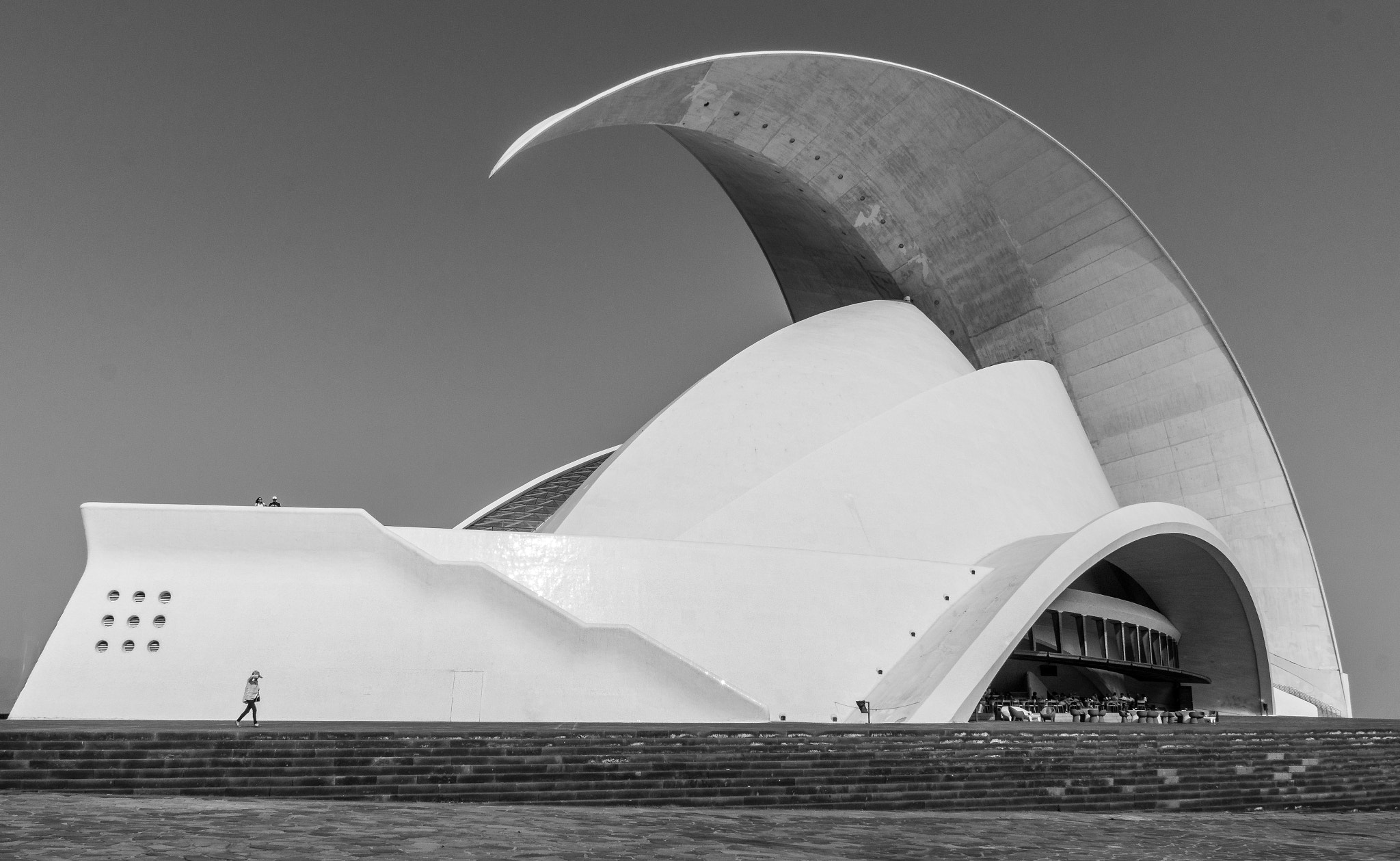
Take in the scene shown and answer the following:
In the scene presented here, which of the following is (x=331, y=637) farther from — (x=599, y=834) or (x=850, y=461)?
(x=850, y=461)

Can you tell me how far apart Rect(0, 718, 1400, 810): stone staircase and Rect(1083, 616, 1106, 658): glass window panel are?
23.0 ft

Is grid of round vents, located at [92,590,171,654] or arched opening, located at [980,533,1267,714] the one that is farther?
arched opening, located at [980,533,1267,714]

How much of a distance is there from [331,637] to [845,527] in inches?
278

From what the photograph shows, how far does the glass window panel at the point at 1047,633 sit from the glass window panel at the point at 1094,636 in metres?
0.78

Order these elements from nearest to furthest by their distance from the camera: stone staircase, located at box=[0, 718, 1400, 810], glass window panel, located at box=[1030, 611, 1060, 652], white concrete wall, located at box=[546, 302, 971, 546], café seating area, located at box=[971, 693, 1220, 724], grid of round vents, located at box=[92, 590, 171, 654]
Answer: stone staircase, located at box=[0, 718, 1400, 810] → grid of round vents, located at box=[92, 590, 171, 654] → café seating area, located at box=[971, 693, 1220, 724] → white concrete wall, located at box=[546, 302, 971, 546] → glass window panel, located at box=[1030, 611, 1060, 652]

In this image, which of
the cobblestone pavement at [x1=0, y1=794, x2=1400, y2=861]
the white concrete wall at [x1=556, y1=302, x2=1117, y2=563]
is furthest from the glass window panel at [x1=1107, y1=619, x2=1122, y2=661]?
the cobblestone pavement at [x1=0, y1=794, x2=1400, y2=861]

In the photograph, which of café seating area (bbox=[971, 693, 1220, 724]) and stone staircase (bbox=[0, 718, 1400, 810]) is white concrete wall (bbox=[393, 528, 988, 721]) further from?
stone staircase (bbox=[0, 718, 1400, 810])

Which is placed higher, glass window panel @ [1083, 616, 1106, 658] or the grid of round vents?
glass window panel @ [1083, 616, 1106, 658]

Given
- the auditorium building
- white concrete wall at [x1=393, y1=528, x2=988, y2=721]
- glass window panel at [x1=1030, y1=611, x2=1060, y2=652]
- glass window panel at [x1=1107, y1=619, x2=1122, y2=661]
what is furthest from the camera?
glass window panel at [x1=1107, y1=619, x2=1122, y2=661]

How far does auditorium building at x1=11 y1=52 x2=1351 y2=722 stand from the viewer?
11.9 metres

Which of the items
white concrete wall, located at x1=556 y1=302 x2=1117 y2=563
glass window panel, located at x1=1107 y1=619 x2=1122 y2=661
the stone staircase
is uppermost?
white concrete wall, located at x1=556 y1=302 x2=1117 y2=563

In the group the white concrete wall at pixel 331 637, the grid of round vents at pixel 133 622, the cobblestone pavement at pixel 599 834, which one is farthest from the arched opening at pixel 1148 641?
the grid of round vents at pixel 133 622

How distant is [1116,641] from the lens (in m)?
17.6

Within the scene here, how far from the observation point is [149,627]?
11.7 meters
